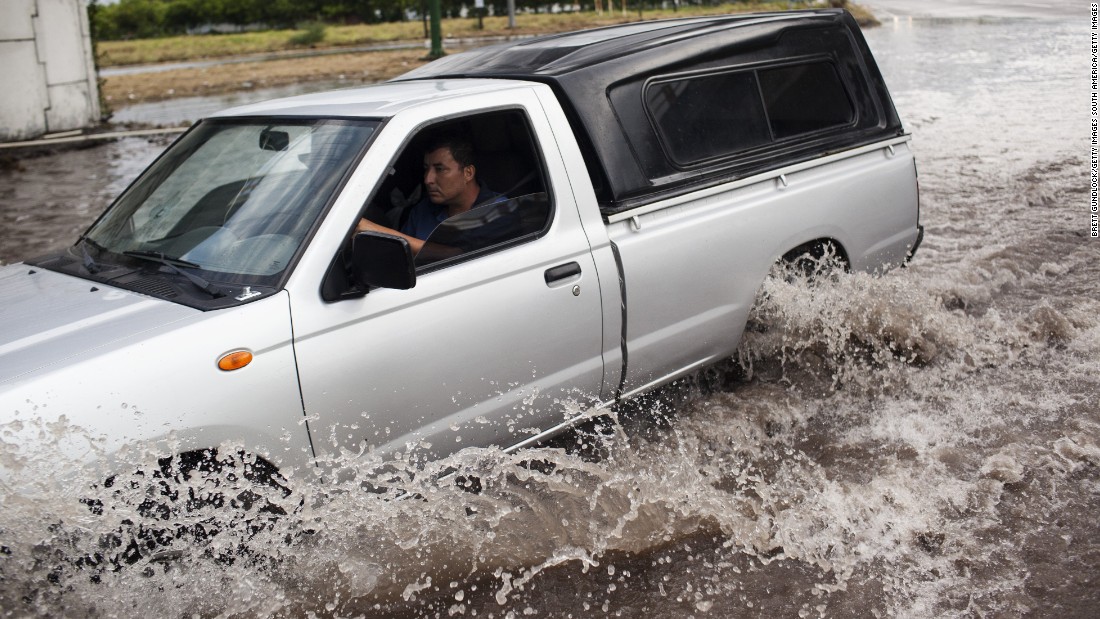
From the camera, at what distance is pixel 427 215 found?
4.41 metres

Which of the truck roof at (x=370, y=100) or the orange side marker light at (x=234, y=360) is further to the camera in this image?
the truck roof at (x=370, y=100)

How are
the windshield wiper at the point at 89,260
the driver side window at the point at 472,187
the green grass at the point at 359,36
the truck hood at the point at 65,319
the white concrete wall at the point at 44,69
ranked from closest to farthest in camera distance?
1. the truck hood at the point at 65,319
2. the windshield wiper at the point at 89,260
3. the driver side window at the point at 472,187
4. the white concrete wall at the point at 44,69
5. the green grass at the point at 359,36

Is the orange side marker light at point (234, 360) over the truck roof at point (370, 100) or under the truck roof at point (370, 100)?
under

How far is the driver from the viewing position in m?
4.26

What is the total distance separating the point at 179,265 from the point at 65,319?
48 cm

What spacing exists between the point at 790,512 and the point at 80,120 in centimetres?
1509

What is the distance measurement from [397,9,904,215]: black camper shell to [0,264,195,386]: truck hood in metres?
1.93

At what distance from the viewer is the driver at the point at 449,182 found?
4262mm

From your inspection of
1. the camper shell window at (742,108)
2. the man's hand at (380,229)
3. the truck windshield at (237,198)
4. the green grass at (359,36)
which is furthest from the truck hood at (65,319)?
the green grass at (359,36)

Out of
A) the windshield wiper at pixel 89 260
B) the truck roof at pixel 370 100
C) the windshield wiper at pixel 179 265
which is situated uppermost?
the truck roof at pixel 370 100

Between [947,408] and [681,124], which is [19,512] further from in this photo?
[947,408]

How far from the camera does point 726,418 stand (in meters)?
5.19

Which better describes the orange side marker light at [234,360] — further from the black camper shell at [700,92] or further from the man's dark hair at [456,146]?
the black camper shell at [700,92]

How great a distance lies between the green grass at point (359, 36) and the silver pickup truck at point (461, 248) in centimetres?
2875
